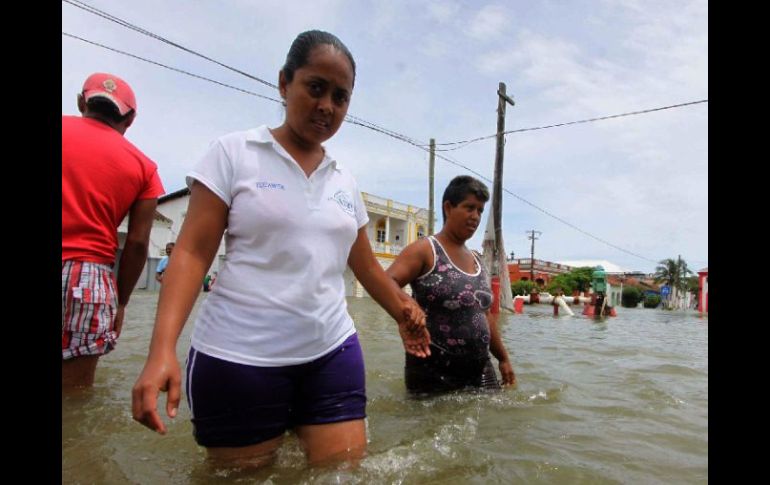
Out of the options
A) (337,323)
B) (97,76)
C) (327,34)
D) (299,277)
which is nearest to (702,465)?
(337,323)

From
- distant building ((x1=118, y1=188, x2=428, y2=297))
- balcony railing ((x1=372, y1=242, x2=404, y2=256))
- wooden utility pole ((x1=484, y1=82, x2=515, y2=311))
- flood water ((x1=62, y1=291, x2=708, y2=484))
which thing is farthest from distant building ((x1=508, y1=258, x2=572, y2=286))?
flood water ((x1=62, y1=291, x2=708, y2=484))

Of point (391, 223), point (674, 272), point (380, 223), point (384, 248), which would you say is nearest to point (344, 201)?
point (384, 248)

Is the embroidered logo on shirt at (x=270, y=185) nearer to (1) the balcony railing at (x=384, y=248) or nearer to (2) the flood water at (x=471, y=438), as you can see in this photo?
(2) the flood water at (x=471, y=438)

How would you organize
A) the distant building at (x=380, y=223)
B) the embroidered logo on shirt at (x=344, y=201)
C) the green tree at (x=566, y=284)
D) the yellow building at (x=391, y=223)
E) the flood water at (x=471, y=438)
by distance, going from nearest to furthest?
the embroidered logo on shirt at (x=344, y=201), the flood water at (x=471, y=438), the distant building at (x=380, y=223), the yellow building at (x=391, y=223), the green tree at (x=566, y=284)

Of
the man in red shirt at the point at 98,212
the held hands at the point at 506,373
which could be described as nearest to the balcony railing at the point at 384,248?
the held hands at the point at 506,373

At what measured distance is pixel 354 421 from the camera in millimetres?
1953

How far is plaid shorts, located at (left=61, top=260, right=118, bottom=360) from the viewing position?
240 cm

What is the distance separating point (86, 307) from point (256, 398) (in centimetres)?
121

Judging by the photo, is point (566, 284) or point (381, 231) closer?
point (381, 231)

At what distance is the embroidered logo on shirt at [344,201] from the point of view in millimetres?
1960

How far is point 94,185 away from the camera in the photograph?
8.04ft

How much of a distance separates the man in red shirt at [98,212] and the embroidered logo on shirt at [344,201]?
1.20 meters

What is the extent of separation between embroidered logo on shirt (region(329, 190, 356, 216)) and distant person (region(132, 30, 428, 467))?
0.4 inches

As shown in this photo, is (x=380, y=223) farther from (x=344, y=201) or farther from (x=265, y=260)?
(x=265, y=260)
